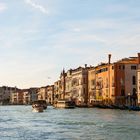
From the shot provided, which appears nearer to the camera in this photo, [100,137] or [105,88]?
[100,137]

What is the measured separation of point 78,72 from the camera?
119562mm

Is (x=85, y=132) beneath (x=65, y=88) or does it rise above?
beneath

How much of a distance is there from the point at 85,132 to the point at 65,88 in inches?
3963

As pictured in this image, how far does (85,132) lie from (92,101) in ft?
240

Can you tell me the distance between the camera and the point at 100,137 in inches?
1222

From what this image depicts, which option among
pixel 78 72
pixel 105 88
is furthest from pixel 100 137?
pixel 78 72

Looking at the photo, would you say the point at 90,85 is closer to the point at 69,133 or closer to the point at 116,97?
the point at 116,97

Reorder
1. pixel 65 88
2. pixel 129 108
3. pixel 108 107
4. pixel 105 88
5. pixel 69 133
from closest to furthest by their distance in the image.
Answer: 1. pixel 69 133
2. pixel 129 108
3. pixel 108 107
4. pixel 105 88
5. pixel 65 88

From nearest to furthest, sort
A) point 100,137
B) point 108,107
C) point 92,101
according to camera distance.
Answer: point 100,137
point 108,107
point 92,101

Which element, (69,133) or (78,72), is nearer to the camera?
(69,133)

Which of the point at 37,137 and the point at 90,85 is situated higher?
the point at 90,85

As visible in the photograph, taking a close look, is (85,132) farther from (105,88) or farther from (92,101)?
(92,101)

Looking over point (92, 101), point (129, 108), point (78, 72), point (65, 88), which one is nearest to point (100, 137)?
point (129, 108)

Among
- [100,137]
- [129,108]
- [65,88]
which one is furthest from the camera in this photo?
[65,88]
